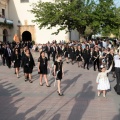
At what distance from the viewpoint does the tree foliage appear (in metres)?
30.3

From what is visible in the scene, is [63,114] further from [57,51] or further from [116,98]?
[57,51]

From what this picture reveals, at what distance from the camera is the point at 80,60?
20.6m

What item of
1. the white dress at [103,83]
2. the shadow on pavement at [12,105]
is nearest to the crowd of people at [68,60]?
the white dress at [103,83]

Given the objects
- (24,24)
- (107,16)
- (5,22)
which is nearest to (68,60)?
(107,16)

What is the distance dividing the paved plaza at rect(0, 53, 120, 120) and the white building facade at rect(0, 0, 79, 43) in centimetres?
3040

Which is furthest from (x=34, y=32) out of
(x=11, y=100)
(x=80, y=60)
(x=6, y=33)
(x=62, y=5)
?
(x=11, y=100)

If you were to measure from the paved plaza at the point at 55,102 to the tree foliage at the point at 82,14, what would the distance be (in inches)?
674

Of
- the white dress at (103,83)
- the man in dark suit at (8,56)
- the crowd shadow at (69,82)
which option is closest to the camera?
the white dress at (103,83)

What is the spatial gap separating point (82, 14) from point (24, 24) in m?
16.7

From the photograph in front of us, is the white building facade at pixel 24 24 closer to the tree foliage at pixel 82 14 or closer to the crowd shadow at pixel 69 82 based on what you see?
the tree foliage at pixel 82 14

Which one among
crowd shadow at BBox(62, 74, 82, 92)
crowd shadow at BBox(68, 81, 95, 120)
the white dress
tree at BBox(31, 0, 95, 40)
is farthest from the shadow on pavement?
tree at BBox(31, 0, 95, 40)

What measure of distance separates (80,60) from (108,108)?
11.5 m

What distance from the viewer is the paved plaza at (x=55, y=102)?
8453 mm

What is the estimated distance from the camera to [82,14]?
3009 centimetres
